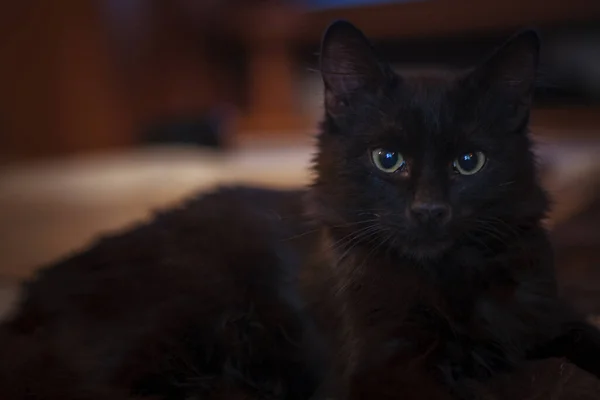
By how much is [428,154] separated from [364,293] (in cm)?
24

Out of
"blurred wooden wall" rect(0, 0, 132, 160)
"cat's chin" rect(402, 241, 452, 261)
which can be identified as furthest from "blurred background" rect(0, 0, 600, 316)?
"cat's chin" rect(402, 241, 452, 261)

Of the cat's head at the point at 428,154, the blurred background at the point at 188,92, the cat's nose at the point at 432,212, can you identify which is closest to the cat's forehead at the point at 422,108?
the cat's head at the point at 428,154

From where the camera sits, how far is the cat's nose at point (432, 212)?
111 centimetres

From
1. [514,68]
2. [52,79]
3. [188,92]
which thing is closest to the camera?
[514,68]

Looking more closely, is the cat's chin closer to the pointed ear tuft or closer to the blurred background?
the pointed ear tuft

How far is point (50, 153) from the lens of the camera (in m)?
4.39

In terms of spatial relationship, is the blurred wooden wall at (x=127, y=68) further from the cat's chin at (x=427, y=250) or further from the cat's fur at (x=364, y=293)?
the cat's chin at (x=427, y=250)

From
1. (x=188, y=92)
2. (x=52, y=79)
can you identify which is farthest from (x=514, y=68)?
(x=188, y=92)

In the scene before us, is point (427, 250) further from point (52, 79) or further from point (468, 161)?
point (52, 79)

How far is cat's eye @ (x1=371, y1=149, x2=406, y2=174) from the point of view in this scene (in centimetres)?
118

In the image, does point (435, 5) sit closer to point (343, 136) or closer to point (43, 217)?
point (43, 217)

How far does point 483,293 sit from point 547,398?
0.18 meters

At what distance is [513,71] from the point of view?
1227 mm

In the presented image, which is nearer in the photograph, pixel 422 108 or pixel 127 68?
pixel 422 108
